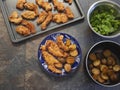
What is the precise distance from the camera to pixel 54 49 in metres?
0.98

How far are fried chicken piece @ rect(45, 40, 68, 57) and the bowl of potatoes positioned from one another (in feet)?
0.36

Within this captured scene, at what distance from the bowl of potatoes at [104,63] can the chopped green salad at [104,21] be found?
7cm

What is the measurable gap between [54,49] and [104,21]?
26cm

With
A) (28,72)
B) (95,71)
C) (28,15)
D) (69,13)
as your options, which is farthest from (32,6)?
(95,71)

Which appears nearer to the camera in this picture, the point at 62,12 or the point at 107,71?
the point at 107,71

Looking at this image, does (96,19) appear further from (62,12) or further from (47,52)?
(47,52)

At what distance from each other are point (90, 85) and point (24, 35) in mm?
354

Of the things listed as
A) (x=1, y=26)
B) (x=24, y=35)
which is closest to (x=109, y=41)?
(x=24, y=35)

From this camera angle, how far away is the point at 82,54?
3.38 feet

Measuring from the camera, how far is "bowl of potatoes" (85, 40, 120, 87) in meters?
0.96

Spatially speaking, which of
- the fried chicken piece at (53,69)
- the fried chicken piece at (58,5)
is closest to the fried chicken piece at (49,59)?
the fried chicken piece at (53,69)

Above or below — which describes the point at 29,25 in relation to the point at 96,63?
above

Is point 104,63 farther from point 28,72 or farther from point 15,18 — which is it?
point 15,18

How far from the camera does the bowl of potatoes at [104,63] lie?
959 millimetres
